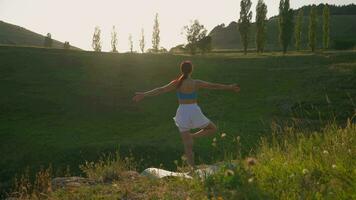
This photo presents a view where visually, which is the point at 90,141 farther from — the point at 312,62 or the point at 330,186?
the point at 312,62

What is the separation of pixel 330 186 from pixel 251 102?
3425cm

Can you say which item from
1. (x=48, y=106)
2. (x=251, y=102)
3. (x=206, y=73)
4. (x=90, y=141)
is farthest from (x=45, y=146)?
(x=206, y=73)

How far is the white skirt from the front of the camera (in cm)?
955

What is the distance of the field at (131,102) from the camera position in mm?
26250

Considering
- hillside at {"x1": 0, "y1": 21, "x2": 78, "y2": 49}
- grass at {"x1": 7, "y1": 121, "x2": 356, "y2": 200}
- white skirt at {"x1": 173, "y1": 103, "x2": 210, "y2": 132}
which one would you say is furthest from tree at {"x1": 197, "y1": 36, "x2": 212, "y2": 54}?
hillside at {"x1": 0, "y1": 21, "x2": 78, "y2": 49}

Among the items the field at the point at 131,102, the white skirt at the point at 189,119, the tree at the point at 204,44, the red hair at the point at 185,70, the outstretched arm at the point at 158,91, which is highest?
the tree at the point at 204,44

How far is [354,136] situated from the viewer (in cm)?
726

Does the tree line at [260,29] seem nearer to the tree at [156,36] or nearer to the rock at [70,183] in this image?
the tree at [156,36]

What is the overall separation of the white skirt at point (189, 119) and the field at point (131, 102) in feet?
24.4

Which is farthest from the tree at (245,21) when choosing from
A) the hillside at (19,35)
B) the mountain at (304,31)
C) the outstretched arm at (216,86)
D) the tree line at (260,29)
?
the hillside at (19,35)

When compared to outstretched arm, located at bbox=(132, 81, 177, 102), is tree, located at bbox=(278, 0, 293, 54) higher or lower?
higher

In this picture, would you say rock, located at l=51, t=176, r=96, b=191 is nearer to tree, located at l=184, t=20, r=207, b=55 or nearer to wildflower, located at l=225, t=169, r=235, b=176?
wildflower, located at l=225, t=169, r=235, b=176

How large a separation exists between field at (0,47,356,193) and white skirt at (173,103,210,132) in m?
7.45

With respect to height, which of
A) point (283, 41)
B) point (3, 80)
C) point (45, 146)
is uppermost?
point (283, 41)
